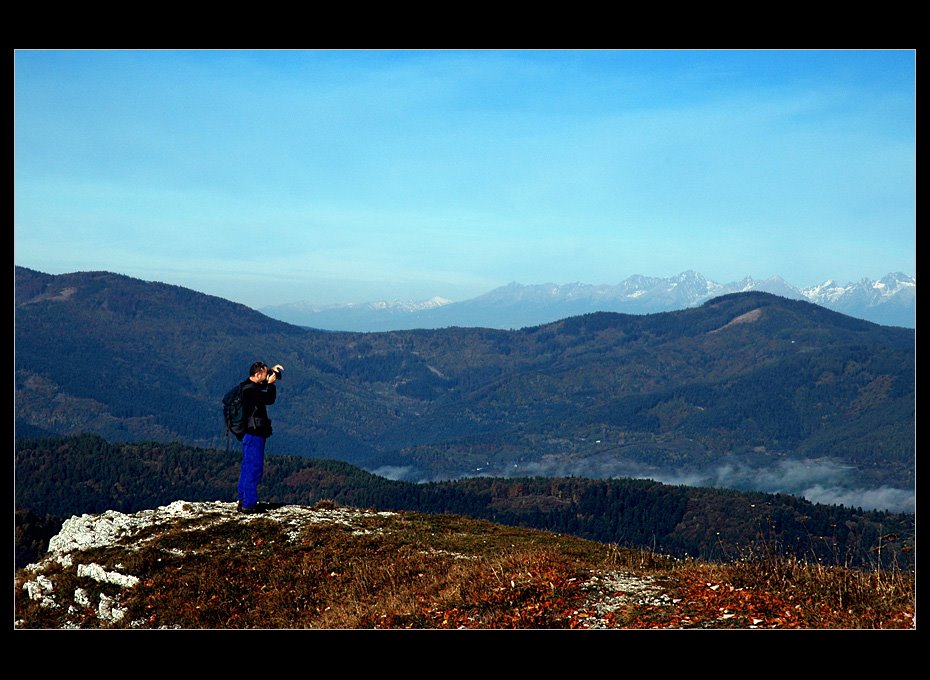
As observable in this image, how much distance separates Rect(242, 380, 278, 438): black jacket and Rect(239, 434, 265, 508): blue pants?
1.09ft

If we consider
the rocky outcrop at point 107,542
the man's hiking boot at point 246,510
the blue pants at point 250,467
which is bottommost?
the rocky outcrop at point 107,542

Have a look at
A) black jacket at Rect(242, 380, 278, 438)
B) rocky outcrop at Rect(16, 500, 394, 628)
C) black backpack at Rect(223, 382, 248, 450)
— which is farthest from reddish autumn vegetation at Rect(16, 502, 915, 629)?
black jacket at Rect(242, 380, 278, 438)

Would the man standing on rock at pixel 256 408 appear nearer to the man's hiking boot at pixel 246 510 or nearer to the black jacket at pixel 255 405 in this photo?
the black jacket at pixel 255 405

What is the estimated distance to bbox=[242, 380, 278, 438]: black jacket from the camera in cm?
2841

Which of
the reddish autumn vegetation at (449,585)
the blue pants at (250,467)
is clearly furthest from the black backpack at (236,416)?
the reddish autumn vegetation at (449,585)

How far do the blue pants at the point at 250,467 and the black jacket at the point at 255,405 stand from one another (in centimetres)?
33

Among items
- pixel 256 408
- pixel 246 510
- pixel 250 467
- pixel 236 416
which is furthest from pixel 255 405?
pixel 246 510

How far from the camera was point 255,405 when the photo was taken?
28484mm

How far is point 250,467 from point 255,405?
2312 millimetres

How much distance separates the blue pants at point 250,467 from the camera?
28.7 metres

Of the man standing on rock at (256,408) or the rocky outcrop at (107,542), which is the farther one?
the man standing on rock at (256,408)

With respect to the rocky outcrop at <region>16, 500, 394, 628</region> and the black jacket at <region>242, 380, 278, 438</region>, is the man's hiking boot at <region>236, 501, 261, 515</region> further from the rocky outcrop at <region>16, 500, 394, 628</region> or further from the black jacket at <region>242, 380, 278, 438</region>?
the black jacket at <region>242, 380, 278, 438</region>

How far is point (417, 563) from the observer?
79.9 feet
